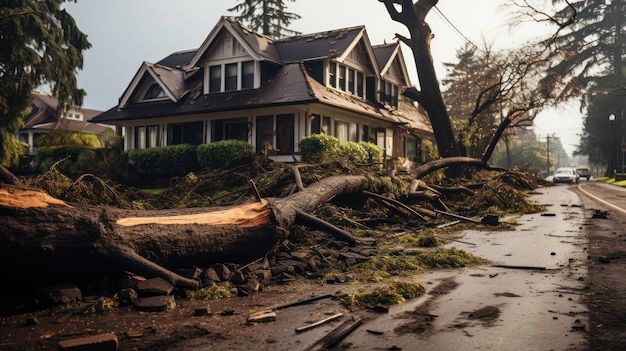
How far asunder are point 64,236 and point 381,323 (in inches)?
135

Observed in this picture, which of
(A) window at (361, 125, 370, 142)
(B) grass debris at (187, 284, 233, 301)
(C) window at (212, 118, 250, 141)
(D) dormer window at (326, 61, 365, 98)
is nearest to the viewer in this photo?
(B) grass debris at (187, 284, 233, 301)

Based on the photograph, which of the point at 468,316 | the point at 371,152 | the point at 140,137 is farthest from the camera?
the point at 140,137

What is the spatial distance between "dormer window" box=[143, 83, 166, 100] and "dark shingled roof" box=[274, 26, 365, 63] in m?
7.33

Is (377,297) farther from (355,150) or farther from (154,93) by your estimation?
(154,93)

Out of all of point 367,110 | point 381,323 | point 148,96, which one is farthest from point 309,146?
point 381,323

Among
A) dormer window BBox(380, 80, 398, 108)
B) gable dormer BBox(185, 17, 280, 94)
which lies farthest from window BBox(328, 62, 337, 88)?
dormer window BBox(380, 80, 398, 108)

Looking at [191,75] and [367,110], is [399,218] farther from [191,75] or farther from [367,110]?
[191,75]

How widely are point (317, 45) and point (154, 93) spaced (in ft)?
33.1

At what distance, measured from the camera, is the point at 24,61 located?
26484 millimetres

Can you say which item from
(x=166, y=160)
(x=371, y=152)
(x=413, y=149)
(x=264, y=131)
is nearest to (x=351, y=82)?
(x=371, y=152)

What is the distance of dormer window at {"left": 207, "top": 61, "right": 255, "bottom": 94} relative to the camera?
2542cm

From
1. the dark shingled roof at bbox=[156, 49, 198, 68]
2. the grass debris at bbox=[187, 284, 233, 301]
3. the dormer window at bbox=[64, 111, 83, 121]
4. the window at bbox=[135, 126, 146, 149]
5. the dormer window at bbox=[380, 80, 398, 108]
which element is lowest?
the grass debris at bbox=[187, 284, 233, 301]

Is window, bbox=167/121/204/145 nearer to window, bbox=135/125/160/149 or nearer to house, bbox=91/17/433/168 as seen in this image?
house, bbox=91/17/433/168

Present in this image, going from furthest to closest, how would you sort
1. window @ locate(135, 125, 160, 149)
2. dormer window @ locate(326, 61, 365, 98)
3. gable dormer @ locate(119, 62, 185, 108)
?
window @ locate(135, 125, 160, 149) < gable dormer @ locate(119, 62, 185, 108) < dormer window @ locate(326, 61, 365, 98)
